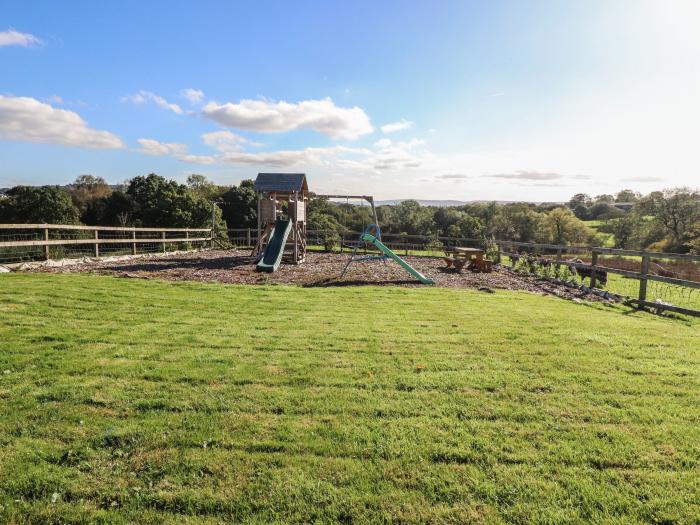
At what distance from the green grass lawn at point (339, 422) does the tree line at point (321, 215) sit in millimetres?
17817

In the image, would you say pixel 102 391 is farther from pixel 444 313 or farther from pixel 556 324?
pixel 556 324

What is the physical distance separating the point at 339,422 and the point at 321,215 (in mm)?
33091

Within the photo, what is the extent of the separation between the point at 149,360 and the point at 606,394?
4.77 m

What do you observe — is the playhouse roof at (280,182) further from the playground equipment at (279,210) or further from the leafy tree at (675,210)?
the leafy tree at (675,210)

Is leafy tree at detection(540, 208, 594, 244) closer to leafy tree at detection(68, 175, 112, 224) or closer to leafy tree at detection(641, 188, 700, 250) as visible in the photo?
leafy tree at detection(641, 188, 700, 250)

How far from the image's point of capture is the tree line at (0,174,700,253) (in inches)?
1258

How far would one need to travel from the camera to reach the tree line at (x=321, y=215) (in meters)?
32.0

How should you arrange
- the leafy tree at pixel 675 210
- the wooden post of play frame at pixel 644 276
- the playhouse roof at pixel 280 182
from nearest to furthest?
the wooden post of play frame at pixel 644 276, the playhouse roof at pixel 280 182, the leafy tree at pixel 675 210

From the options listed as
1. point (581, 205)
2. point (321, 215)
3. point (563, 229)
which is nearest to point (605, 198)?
point (581, 205)

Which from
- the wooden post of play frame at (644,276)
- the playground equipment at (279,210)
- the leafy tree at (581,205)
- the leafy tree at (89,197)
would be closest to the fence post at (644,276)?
the wooden post of play frame at (644,276)

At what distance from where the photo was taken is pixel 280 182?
1819cm

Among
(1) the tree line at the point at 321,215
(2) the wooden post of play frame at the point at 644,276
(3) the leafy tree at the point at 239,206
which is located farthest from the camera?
(3) the leafy tree at the point at 239,206

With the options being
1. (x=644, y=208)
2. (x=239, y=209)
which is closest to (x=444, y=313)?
(x=239, y=209)

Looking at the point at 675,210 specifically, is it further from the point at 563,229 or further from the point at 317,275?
the point at 317,275
